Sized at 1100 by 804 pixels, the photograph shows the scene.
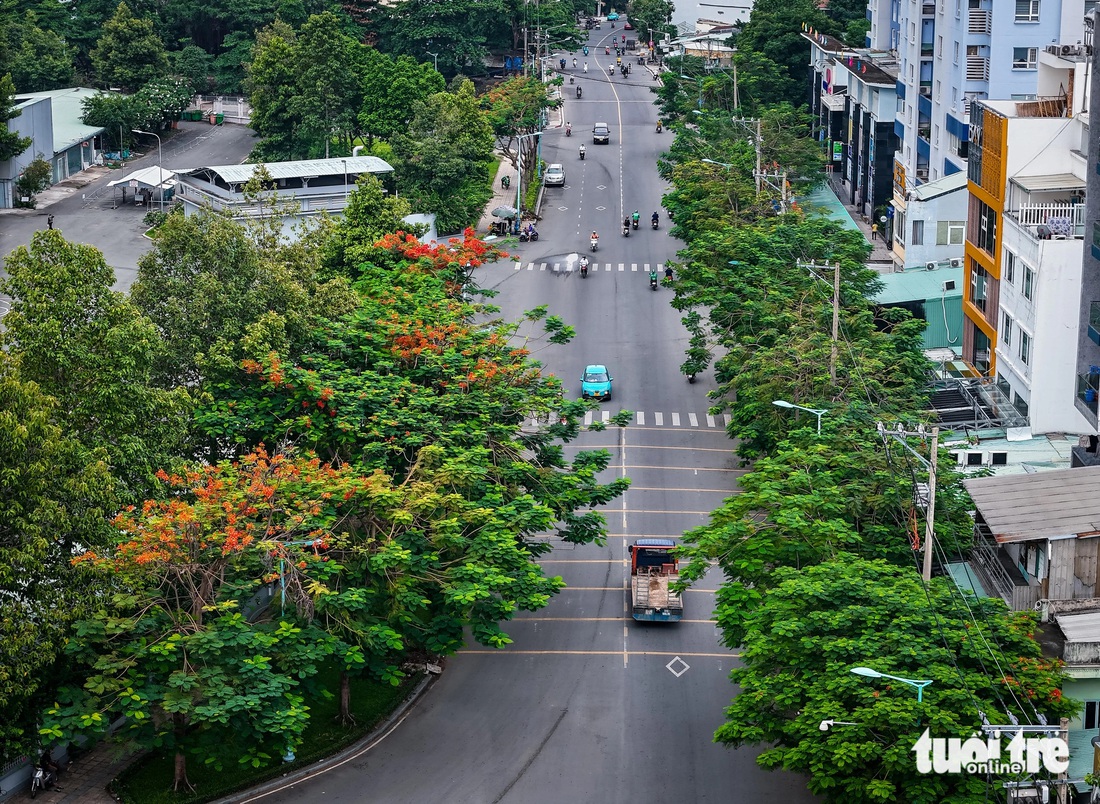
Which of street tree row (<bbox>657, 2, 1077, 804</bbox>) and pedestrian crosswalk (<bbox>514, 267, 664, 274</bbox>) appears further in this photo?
pedestrian crosswalk (<bbox>514, 267, 664, 274</bbox>)

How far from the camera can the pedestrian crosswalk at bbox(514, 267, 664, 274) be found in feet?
389

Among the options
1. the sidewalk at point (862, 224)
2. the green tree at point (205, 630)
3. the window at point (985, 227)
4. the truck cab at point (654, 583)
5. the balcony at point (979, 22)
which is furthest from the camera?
the sidewalk at point (862, 224)

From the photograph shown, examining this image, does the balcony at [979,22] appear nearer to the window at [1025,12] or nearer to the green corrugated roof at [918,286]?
the window at [1025,12]

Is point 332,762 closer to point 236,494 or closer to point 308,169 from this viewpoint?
point 236,494

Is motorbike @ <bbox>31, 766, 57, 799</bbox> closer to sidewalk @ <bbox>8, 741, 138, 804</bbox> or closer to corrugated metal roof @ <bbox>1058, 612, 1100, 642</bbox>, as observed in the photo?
sidewalk @ <bbox>8, 741, 138, 804</bbox>

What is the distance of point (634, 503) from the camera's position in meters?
77.4

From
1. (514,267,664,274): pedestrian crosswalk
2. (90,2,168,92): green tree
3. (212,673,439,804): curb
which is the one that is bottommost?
(212,673,439,804): curb

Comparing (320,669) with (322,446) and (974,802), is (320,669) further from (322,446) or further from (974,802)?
(974,802)

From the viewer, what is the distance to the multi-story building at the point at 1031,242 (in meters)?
71.3

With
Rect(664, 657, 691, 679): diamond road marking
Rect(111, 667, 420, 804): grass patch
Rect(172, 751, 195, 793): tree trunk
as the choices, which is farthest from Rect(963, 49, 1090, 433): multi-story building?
Rect(172, 751, 195, 793): tree trunk

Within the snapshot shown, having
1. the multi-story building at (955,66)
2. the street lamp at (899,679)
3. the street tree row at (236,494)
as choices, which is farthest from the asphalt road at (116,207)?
the street lamp at (899,679)

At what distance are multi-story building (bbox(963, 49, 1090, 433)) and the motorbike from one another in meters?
41.9

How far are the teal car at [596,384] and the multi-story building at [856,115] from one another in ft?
131

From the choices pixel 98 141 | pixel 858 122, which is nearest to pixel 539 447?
pixel 858 122
